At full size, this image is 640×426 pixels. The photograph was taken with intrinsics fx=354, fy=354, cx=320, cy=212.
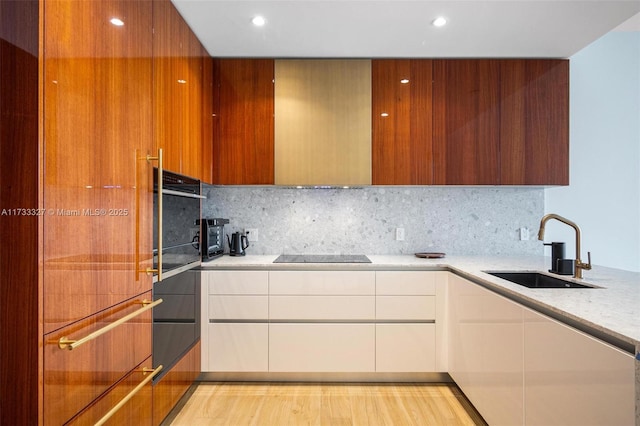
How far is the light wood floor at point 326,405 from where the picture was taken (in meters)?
2.10

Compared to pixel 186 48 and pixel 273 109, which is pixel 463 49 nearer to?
pixel 273 109

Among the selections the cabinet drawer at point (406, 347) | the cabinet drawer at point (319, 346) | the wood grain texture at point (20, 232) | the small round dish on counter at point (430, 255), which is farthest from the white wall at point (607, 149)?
the wood grain texture at point (20, 232)

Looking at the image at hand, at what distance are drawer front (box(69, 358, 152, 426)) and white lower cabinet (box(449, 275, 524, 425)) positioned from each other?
1.70m

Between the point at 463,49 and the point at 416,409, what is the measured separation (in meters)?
2.50

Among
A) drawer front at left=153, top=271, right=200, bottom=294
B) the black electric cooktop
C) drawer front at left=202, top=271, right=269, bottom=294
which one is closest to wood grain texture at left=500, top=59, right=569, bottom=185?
the black electric cooktop

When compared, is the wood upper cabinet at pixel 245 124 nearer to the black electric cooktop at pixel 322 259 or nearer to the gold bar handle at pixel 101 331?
the black electric cooktop at pixel 322 259

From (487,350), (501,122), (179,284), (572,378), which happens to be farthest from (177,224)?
(501,122)

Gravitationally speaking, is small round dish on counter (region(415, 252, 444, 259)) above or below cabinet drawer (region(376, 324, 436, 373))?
above

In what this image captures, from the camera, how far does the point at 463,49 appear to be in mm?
2600

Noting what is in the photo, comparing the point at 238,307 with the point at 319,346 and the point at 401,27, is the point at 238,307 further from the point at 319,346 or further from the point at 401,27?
the point at 401,27

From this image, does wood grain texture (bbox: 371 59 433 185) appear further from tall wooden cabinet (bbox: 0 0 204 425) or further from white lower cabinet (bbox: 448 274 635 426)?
tall wooden cabinet (bbox: 0 0 204 425)

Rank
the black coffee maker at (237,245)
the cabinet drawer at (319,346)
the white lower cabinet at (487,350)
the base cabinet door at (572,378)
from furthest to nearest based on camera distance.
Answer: the black coffee maker at (237,245) < the cabinet drawer at (319,346) < the white lower cabinet at (487,350) < the base cabinet door at (572,378)

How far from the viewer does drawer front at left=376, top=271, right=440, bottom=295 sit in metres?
2.50

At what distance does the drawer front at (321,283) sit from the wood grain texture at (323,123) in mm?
705
